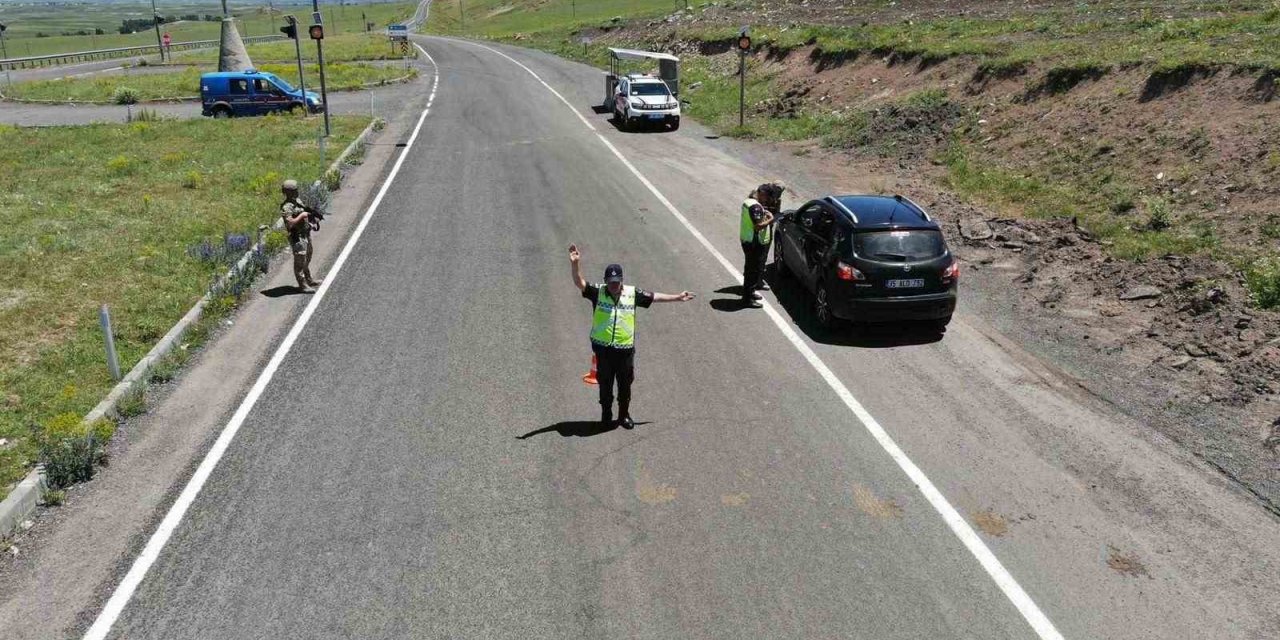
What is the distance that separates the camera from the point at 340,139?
28203mm

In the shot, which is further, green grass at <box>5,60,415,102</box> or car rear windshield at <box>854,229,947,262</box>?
green grass at <box>5,60,415,102</box>

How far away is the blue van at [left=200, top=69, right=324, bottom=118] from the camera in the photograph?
36.2 meters

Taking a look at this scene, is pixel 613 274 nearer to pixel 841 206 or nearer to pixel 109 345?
pixel 841 206

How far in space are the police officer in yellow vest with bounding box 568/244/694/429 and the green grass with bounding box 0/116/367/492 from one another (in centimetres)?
536

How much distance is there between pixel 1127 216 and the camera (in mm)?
15523

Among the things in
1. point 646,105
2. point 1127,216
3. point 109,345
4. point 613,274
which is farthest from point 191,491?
point 646,105

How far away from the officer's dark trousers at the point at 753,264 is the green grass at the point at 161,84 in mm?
35825

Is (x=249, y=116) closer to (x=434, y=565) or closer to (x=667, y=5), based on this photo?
(x=434, y=565)

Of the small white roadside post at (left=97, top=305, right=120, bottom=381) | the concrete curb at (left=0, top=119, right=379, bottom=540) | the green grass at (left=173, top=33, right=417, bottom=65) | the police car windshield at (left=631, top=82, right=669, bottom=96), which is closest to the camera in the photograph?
the concrete curb at (left=0, top=119, right=379, bottom=540)

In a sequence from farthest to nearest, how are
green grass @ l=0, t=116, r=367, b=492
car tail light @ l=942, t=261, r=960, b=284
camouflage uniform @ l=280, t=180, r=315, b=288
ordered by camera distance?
camouflage uniform @ l=280, t=180, r=315, b=288 → car tail light @ l=942, t=261, r=960, b=284 → green grass @ l=0, t=116, r=367, b=492

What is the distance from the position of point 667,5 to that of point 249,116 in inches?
2375

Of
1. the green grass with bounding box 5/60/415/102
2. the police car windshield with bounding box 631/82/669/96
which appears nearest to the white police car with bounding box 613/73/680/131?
the police car windshield with bounding box 631/82/669/96

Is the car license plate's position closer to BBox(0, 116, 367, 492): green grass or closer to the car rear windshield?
the car rear windshield

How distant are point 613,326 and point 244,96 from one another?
108 ft
